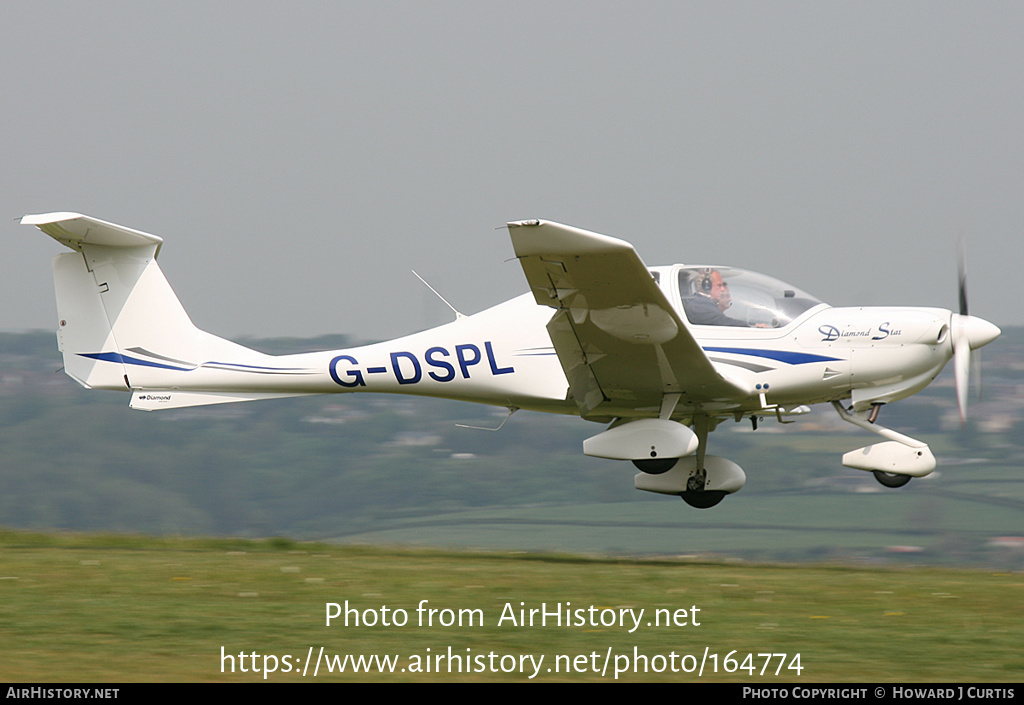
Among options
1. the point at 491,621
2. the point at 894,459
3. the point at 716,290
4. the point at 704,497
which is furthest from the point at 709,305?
the point at 491,621

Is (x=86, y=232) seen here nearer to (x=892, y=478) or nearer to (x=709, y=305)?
(x=709, y=305)

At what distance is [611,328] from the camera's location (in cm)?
952

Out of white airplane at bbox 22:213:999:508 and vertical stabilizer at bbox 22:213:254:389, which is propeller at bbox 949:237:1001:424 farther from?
vertical stabilizer at bbox 22:213:254:389

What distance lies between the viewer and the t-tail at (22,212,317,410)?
11859mm

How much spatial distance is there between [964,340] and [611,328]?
3.64 metres

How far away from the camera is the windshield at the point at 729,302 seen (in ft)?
34.7

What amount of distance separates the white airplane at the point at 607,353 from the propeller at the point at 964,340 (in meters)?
0.02

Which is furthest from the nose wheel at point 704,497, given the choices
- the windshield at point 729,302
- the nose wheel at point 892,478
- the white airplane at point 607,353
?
the windshield at point 729,302

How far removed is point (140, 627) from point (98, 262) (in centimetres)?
695

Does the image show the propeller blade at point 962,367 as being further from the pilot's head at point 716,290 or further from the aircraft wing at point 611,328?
the pilot's head at point 716,290

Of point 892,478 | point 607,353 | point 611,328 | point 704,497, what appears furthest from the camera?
point 704,497

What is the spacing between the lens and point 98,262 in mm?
11922

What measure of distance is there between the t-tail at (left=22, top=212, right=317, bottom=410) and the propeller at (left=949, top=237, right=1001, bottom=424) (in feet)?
22.8

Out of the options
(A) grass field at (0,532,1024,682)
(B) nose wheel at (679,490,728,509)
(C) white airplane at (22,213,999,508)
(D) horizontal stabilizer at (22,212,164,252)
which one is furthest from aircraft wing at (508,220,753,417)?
(D) horizontal stabilizer at (22,212,164,252)
